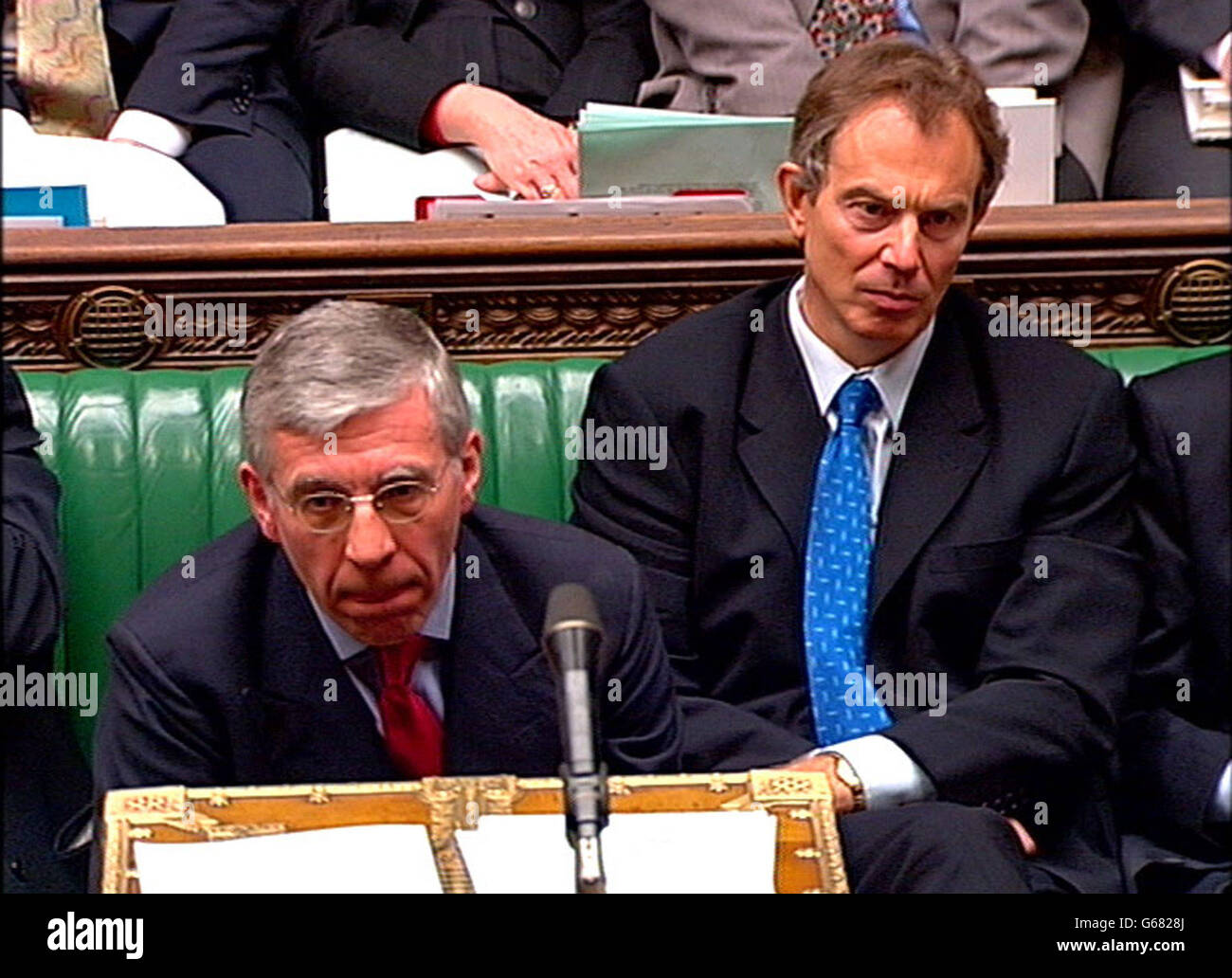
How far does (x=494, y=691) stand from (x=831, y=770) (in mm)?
356

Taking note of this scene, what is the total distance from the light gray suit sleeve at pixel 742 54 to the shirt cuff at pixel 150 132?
0.68 metres

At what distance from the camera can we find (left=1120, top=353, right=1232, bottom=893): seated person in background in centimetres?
255

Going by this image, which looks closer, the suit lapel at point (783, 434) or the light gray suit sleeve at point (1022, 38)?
the suit lapel at point (783, 434)

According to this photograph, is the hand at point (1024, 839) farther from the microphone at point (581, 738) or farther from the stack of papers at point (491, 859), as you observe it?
the microphone at point (581, 738)

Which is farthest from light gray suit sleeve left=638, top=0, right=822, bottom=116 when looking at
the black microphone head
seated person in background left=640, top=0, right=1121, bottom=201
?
the black microphone head

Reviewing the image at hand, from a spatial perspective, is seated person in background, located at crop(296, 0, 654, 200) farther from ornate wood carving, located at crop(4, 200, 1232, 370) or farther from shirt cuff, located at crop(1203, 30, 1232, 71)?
shirt cuff, located at crop(1203, 30, 1232, 71)

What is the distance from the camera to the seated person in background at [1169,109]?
3338 millimetres

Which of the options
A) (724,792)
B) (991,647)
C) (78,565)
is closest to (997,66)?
(991,647)

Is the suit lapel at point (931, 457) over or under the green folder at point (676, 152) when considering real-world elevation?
under

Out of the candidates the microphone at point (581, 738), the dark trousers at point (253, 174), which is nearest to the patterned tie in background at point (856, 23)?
the dark trousers at point (253, 174)

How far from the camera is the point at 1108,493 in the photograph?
2.64m

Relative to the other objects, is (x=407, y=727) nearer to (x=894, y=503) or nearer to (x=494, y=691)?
(x=494, y=691)

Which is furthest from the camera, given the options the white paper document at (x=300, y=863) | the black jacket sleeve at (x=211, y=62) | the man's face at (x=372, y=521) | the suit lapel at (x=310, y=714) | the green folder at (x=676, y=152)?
the black jacket sleeve at (x=211, y=62)

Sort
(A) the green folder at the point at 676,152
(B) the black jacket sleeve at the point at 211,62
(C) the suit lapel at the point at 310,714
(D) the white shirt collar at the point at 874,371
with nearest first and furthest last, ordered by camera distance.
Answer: (C) the suit lapel at the point at 310,714, (D) the white shirt collar at the point at 874,371, (A) the green folder at the point at 676,152, (B) the black jacket sleeve at the point at 211,62
